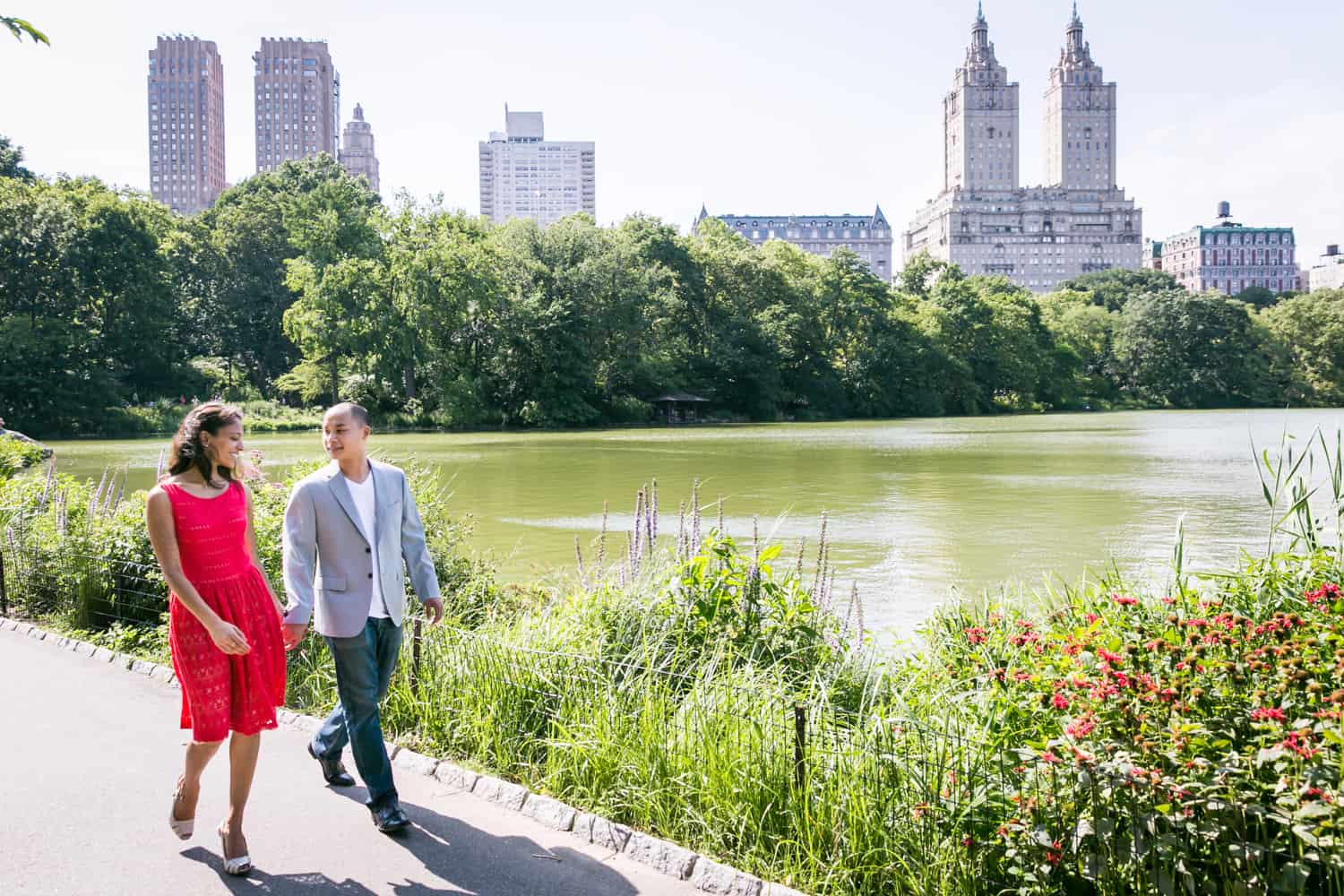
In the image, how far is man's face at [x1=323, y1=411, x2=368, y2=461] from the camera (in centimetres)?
438

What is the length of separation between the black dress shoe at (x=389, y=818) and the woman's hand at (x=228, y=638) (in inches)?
34.5

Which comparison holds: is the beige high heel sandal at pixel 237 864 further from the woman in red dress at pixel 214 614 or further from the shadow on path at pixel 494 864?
the shadow on path at pixel 494 864

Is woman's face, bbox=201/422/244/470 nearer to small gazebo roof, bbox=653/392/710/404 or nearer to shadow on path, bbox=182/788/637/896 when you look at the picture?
shadow on path, bbox=182/788/637/896

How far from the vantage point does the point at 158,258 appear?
61156 mm

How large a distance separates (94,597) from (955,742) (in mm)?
6567

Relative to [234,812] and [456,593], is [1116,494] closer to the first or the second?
[456,593]

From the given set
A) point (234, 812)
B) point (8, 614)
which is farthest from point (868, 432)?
point (234, 812)

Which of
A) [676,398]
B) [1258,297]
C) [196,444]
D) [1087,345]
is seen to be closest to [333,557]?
[196,444]

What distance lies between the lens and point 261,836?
4.31 m

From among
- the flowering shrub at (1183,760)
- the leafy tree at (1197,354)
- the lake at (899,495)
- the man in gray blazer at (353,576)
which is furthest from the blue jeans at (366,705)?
the leafy tree at (1197,354)

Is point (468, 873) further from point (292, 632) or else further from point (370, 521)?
point (370, 521)

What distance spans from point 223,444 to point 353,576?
0.69 metres

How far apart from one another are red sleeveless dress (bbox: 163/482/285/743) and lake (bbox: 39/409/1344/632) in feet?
19.1

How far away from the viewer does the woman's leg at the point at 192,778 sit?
4.12 meters
